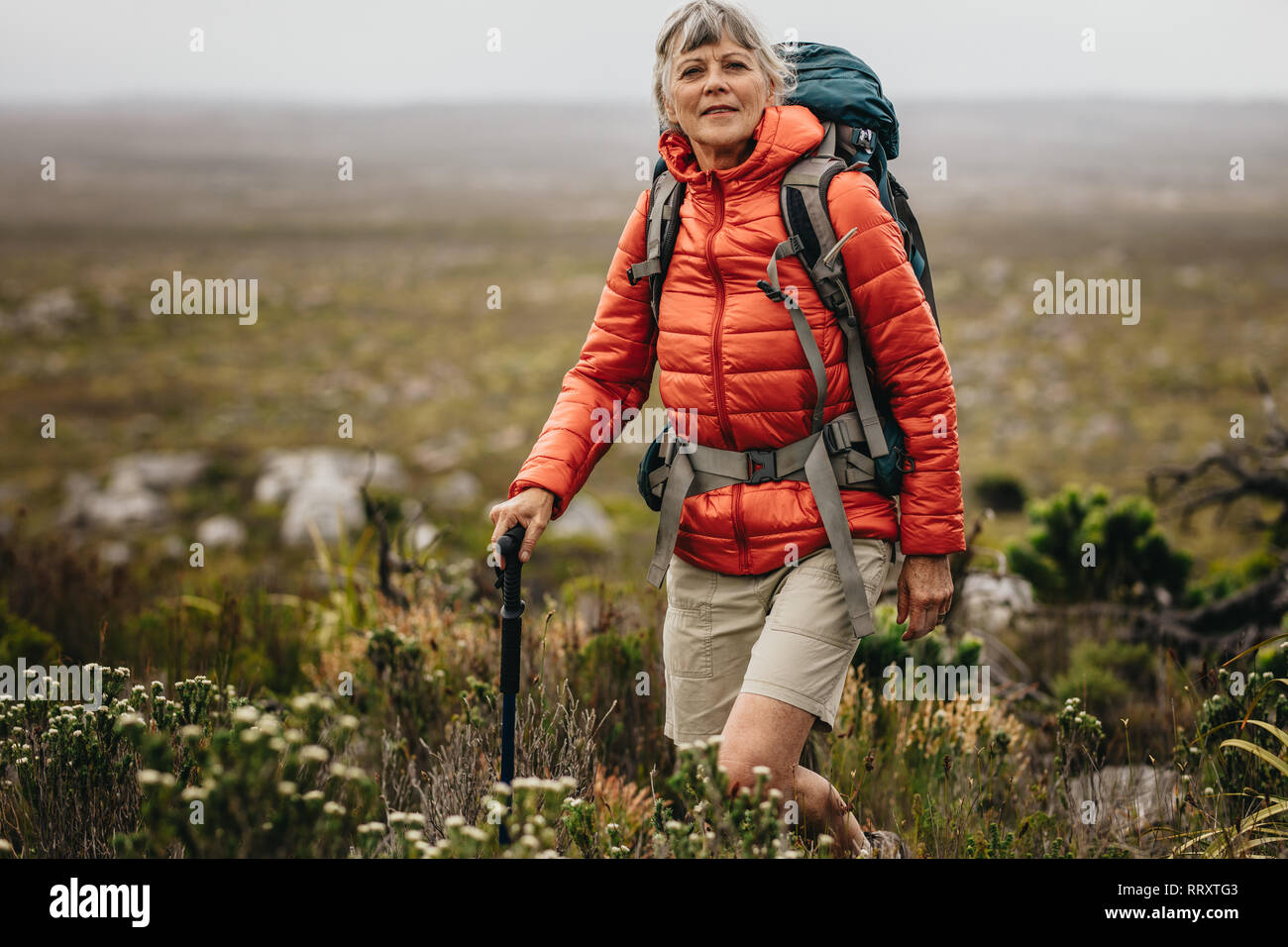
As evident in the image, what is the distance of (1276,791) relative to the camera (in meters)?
3.28

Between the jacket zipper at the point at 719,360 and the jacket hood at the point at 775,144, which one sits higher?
the jacket hood at the point at 775,144

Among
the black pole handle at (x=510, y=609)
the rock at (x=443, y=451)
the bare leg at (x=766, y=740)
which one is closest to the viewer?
the bare leg at (x=766, y=740)

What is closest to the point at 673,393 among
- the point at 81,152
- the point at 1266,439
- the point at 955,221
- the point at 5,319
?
the point at 1266,439

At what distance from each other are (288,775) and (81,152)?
139 m

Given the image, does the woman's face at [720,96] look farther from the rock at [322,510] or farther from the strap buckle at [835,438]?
the rock at [322,510]

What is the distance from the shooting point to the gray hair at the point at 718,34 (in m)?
2.83

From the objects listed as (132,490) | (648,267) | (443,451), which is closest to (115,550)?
(132,490)

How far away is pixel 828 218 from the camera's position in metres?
2.74

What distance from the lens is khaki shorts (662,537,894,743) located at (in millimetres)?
2711

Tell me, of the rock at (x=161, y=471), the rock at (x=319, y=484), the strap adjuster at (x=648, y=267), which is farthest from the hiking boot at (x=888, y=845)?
the rock at (x=161, y=471)

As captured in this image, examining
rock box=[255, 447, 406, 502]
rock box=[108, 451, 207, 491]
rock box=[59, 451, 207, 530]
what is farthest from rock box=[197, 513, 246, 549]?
rock box=[108, 451, 207, 491]

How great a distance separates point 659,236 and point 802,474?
77 cm

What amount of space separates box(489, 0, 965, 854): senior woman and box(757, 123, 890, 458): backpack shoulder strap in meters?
0.03

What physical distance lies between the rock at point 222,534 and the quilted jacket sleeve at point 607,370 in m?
14.3
